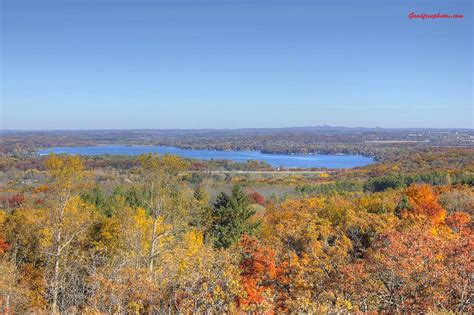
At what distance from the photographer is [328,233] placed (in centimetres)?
1875

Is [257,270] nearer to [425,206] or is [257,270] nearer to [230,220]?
[230,220]

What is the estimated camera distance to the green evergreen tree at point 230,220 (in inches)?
1164

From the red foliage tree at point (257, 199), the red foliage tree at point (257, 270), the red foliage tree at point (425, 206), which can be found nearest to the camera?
the red foliage tree at point (257, 270)

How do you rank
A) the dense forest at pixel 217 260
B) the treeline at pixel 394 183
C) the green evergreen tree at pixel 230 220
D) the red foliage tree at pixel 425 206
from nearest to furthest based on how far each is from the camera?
1. the dense forest at pixel 217 260
2. the green evergreen tree at pixel 230 220
3. the red foliage tree at pixel 425 206
4. the treeline at pixel 394 183

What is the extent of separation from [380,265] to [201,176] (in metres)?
85.2

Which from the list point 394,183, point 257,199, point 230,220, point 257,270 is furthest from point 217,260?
point 394,183

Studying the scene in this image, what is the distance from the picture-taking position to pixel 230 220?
30438 mm

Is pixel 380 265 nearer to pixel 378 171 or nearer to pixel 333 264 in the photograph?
pixel 333 264

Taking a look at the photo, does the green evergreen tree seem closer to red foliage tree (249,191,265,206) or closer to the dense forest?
the dense forest

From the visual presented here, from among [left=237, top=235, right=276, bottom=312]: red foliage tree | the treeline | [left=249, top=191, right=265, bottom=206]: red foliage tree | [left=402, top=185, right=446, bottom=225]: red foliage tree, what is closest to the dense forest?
[left=237, top=235, right=276, bottom=312]: red foliage tree

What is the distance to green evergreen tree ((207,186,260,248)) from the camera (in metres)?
29.6

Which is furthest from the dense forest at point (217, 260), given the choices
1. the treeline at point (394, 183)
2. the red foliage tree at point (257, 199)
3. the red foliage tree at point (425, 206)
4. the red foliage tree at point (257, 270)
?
the treeline at point (394, 183)

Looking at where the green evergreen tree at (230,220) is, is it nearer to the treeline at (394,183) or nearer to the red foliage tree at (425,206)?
the red foliage tree at (425,206)

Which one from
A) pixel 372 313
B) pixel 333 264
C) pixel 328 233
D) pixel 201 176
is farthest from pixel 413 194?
pixel 201 176
